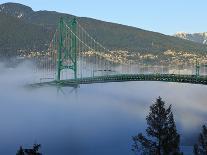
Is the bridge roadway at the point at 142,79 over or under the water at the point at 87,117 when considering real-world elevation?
over

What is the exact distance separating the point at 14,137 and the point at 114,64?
77.3 m

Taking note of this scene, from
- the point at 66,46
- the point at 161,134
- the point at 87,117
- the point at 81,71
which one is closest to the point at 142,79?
the point at 87,117

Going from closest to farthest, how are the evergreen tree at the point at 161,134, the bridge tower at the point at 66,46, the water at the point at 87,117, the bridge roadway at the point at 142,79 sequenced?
A: the evergreen tree at the point at 161,134 < the bridge roadway at the point at 142,79 < the water at the point at 87,117 < the bridge tower at the point at 66,46

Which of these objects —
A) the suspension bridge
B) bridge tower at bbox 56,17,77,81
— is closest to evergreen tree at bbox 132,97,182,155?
the suspension bridge

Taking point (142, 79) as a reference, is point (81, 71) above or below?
below

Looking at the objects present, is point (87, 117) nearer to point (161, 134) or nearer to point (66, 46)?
point (66, 46)

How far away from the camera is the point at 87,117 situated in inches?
4638

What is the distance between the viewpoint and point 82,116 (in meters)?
118

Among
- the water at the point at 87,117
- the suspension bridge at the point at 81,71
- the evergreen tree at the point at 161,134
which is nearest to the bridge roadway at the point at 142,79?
the suspension bridge at the point at 81,71

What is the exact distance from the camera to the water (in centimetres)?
9169

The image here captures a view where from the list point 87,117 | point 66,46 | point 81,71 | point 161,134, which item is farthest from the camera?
point 66,46

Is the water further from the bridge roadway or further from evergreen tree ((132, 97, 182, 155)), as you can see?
evergreen tree ((132, 97, 182, 155))

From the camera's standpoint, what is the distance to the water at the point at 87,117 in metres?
91.7

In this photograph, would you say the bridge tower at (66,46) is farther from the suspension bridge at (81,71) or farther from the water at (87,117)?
the water at (87,117)
